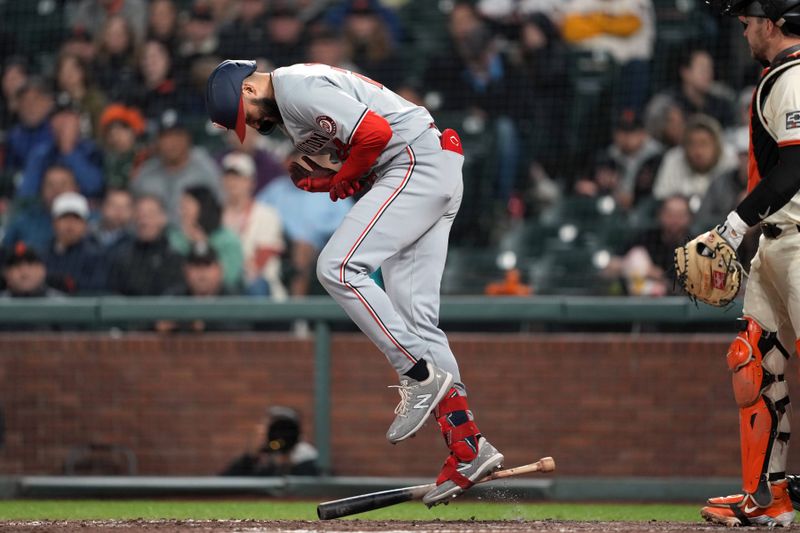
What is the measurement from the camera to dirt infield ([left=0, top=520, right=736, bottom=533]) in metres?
4.29

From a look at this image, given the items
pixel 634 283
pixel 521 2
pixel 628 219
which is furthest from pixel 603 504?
pixel 521 2

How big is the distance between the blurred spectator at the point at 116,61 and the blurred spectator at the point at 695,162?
471 cm

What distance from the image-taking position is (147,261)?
8758 millimetres

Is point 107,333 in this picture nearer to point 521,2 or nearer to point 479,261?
point 479,261

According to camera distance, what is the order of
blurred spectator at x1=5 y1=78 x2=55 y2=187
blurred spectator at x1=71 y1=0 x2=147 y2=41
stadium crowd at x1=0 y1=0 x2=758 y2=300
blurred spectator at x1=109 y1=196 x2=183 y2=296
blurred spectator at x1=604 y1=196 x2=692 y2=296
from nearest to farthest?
blurred spectator at x1=604 y1=196 x2=692 y2=296 < blurred spectator at x1=109 y1=196 x2=183 y2=296 < stadium crowd at x1=0 y1=0 x2=758 y2=300 < blurred spectator at x1=5 y1=78 x2=55 y2=187 < blurred spectator at x1=71 y1=0 x2=147 y2=41

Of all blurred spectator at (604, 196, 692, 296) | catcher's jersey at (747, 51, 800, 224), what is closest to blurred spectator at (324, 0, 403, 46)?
blurred spectator at (604, 196, 692, 296)

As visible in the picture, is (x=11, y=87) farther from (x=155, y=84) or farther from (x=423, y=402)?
(x=423, y=402)

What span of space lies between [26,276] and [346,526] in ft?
15.4

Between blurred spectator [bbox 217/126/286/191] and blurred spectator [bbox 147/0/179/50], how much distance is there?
1446 millimetres

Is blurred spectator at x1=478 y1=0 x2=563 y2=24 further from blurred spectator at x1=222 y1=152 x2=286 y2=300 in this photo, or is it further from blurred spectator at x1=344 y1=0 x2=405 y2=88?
blurred spectator at x1=222 y1=152 x2=286 y2=300

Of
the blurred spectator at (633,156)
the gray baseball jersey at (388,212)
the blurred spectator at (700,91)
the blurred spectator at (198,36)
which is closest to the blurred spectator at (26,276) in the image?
the blurred spectator at (198,36)

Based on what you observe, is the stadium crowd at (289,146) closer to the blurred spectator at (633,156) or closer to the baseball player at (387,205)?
the blurred spectator at (633,156)

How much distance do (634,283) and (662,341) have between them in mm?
976

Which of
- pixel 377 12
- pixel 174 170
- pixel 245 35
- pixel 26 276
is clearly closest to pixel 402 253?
pixel 26 276
